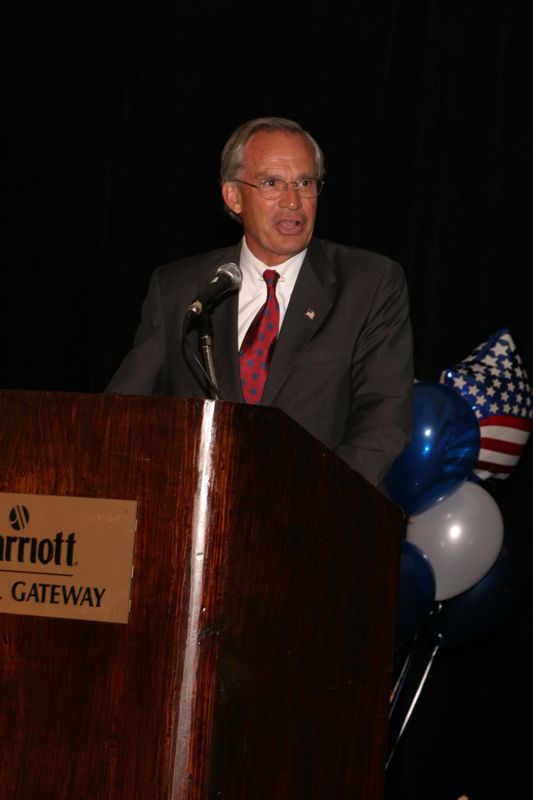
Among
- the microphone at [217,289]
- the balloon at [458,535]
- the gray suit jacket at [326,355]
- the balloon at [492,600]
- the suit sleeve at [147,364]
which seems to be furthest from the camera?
the balloon at [492,600]

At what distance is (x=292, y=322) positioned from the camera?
2527mm

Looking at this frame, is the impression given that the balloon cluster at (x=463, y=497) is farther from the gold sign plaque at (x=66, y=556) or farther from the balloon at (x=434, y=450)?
the gold sign plaque at (x=66, y=556)

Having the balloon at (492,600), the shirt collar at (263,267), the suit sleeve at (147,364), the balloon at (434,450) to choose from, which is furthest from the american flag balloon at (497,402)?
the suit sleeve at (147,364)

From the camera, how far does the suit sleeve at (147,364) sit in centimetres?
256

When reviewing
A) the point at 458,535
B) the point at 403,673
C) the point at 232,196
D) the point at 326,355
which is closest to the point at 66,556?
the point at 326,355

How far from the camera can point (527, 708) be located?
3.67 meters

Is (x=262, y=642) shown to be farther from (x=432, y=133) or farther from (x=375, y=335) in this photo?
(x=432, y=133)

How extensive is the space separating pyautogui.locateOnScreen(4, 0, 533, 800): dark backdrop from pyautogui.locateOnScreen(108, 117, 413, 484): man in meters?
1.11

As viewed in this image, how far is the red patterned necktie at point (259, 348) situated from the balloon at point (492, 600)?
1044 millimetres

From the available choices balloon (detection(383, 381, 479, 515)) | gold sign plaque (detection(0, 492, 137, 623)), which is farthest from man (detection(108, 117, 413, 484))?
gold sign plaque (detection(0, 492, 137, 623))

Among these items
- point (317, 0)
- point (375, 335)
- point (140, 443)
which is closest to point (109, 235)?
point (317, 0)

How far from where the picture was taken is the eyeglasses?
2674 millimetres

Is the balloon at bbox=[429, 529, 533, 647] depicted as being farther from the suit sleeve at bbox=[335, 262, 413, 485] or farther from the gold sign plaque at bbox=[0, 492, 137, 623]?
the gold sign plaque at bbox=[0, 492, 137, 623]

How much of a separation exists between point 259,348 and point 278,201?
14.0 inches
